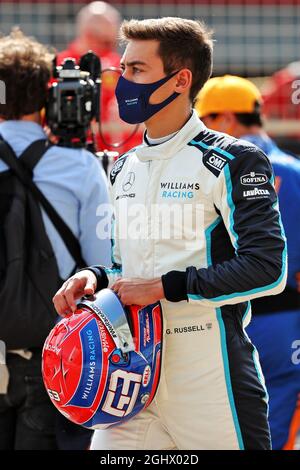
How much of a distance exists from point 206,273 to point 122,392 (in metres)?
0.44

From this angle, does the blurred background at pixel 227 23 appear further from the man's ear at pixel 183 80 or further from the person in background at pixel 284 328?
the man's ear at pixel 183 80

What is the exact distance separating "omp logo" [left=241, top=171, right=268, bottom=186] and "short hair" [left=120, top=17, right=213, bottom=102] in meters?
0.45

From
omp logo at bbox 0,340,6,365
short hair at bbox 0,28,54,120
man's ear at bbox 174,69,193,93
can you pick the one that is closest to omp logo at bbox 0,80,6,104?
short hair at bbox 0,28,54,120

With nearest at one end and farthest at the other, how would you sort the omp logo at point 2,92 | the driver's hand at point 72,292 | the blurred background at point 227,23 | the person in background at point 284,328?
the driver's hand at point 72,292 < the omp logo at point 2,92 < the person in background at point 284,328 < the blurred background at point 227,23

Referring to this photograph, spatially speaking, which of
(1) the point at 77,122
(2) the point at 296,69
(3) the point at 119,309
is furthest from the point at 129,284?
(2) the point at 296,69

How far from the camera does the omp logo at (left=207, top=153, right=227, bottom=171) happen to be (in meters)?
3.14

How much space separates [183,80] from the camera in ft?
11.0

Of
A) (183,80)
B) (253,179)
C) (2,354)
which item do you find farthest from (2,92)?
(253,179)

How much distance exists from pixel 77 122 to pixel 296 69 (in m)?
6.02

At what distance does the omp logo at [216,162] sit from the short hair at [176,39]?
1.11ft

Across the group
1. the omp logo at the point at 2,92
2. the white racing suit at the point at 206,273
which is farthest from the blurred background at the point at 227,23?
the white racing suit at the point at 206,273

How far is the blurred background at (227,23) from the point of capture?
39.6ft

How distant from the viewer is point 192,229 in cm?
319

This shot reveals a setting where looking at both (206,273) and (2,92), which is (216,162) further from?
(2,92)
